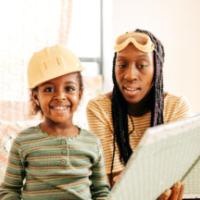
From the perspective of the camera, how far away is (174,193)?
1037 mm

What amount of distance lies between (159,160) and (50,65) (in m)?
0.46

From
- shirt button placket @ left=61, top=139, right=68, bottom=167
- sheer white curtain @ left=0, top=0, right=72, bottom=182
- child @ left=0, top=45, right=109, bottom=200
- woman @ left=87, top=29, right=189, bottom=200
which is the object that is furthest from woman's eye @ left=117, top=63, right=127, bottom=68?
sheer white curtain @ left=0, top=0, right=72, bottom=182

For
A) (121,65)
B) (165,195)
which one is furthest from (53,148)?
(121,65)

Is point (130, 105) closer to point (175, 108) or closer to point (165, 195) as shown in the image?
point (175, 108)

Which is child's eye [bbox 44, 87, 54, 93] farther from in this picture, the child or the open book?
the open book

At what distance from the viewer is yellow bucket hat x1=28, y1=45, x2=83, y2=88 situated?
1.16 m

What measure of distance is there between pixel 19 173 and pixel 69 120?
0.21 m

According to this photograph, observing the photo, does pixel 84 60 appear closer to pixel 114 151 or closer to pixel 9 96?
pixel 9 96

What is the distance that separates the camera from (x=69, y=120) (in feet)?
4.06

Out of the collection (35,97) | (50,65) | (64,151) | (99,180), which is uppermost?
(50,65)

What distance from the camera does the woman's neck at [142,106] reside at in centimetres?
162

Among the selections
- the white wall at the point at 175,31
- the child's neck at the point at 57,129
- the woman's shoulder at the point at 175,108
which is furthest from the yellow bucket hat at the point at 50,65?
the white wall at the point at 175,31

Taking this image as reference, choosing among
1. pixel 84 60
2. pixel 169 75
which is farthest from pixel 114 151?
pixel 169 75

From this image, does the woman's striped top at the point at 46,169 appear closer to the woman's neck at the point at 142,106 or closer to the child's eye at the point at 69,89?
the child's eye at the point at 69,89
